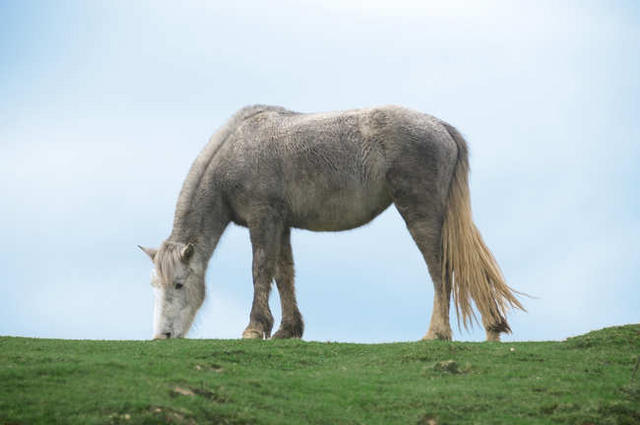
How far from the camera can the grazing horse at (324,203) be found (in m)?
13.2

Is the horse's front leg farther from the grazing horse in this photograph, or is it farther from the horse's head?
the horse's head

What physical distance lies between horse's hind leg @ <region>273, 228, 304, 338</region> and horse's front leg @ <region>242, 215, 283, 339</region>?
478 mm

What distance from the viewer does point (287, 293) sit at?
14203 mm

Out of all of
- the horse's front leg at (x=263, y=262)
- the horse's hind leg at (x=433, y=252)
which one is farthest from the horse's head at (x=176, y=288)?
the horse's hind leg at (x=433, y=252)

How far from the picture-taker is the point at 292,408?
9344 mm

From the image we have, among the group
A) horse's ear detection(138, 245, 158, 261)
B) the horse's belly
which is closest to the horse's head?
horse's ear detection(138, 245, 158, 261)

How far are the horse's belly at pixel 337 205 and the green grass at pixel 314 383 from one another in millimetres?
2071

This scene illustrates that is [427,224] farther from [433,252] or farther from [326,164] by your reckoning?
[326,164]

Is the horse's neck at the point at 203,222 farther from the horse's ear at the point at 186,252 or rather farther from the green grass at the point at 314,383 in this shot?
the green grass at the point at 314,383

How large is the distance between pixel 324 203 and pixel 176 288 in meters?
2.59

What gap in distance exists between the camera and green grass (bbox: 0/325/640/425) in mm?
8922

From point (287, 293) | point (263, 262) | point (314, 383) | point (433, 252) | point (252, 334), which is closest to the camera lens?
point (314, 383)

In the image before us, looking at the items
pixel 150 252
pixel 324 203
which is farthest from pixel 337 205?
pixel 150 252

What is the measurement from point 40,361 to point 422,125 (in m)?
6.27
